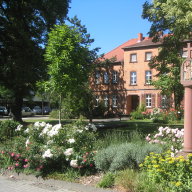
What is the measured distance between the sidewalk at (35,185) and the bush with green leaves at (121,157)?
812 mm

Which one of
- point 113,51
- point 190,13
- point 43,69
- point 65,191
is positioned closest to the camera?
point 65,191

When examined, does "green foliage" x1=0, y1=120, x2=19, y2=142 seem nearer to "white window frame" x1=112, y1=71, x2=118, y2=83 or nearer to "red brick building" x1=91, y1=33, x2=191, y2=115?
"red brick building" x1=91, y1=33, x2=191, y2=115

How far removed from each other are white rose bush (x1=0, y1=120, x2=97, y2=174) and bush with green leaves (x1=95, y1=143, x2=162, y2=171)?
0.29 metres

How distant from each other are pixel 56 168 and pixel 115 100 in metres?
38.0

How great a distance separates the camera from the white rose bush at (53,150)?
6906mm

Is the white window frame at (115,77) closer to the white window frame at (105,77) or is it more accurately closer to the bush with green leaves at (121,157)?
the white window frame at (105,77)

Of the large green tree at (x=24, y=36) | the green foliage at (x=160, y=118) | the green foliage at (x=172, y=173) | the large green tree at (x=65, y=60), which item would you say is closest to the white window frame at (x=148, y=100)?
the green foliage at (x=160, y=118)

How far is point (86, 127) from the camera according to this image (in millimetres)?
8078

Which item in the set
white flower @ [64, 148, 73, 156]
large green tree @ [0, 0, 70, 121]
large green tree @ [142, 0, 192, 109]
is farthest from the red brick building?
white flower @ [64, 148, 73, 156]

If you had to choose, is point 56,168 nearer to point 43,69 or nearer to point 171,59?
point 43,69

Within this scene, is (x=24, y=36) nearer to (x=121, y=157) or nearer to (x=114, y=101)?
(x=121, y=157)

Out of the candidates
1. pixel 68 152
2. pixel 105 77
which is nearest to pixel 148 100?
pixel 105 77

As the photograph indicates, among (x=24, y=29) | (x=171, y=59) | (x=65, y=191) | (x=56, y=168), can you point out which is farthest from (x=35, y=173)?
(x=171, y=59)

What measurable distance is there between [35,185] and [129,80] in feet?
123
